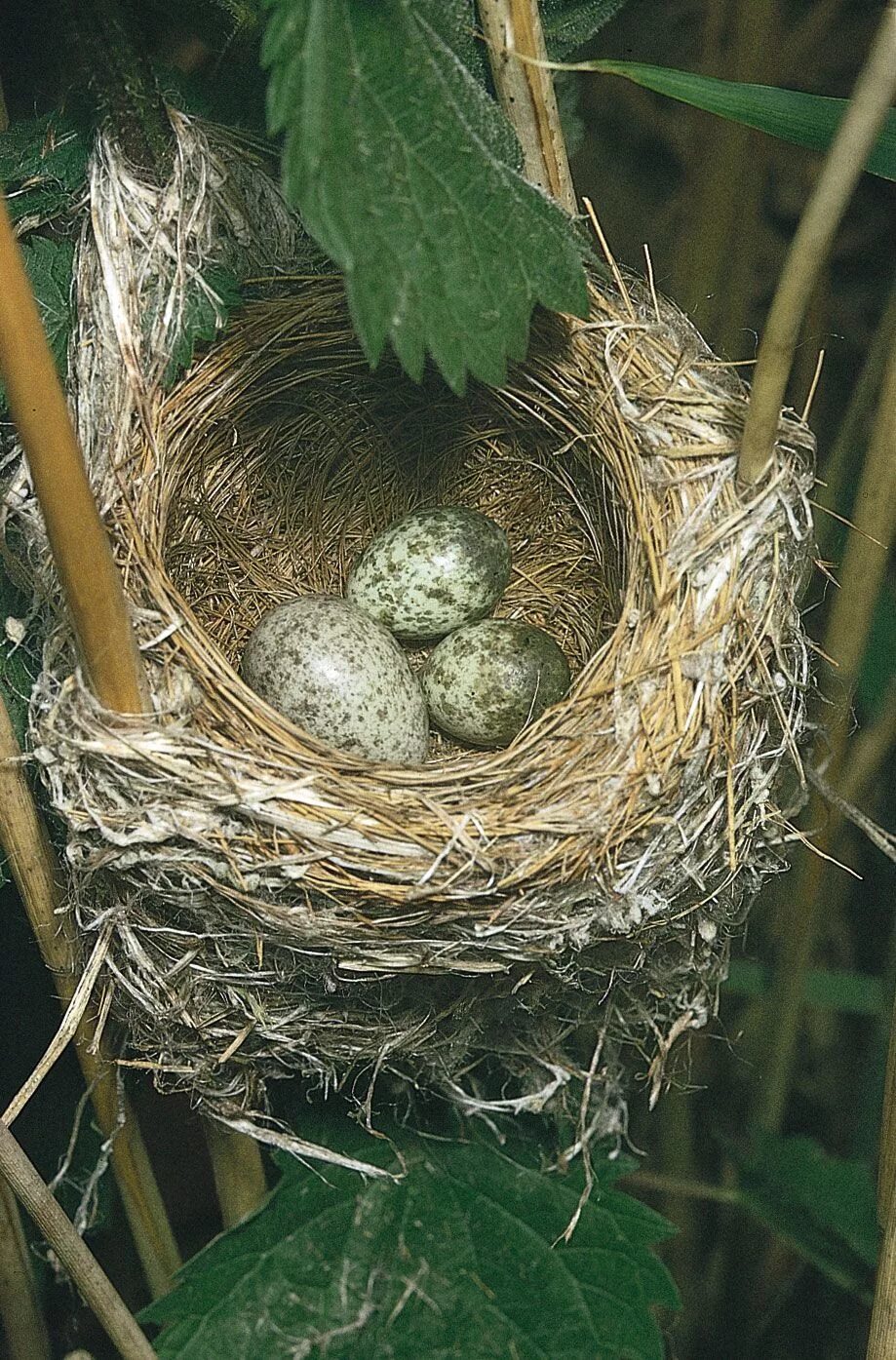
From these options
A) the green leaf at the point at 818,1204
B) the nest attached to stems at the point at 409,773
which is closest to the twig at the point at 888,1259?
the nest attached to stems at the point at 409,773

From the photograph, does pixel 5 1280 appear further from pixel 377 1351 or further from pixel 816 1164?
pixel 816 1164

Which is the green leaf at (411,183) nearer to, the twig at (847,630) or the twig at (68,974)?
the twig at (847,630)

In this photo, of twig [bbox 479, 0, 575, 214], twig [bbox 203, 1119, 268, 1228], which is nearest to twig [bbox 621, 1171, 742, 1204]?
twig [bbox 203, 1119, 268, 1228]

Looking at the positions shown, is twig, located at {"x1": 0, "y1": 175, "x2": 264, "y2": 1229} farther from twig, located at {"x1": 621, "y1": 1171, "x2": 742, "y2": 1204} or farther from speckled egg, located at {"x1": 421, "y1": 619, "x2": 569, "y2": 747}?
twig, located at {"x1": 621, "y1": 1171, "x2": 742, "y2": 1204}

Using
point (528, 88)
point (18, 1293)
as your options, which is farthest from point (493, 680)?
point (18, 1293)

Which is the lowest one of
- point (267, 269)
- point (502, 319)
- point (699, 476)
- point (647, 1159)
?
point (647, 1159)

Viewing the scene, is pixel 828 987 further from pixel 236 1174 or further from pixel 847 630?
pixel 236 1174

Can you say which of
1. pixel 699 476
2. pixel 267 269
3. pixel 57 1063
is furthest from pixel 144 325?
pixel 57 1063
